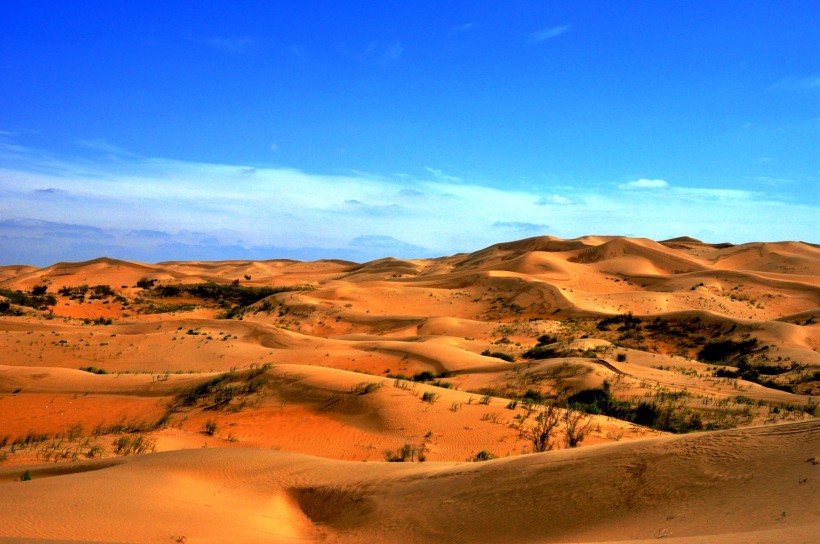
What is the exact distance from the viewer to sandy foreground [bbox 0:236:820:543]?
6.03m

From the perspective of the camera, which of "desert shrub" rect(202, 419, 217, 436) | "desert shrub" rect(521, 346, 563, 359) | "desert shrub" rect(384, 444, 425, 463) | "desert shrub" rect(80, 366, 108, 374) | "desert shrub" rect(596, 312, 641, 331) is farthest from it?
"desert shrub" rect(596, 312, 641, 331)

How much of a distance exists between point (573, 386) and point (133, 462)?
1286cm

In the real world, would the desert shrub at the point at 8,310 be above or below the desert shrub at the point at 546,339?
above

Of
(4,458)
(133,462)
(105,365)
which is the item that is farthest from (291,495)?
(105,365)

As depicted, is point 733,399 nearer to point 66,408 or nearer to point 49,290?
point 66,408

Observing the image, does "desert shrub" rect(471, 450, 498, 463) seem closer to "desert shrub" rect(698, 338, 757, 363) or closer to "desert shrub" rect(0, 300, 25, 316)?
"desert shrub" rect(698, 338, 757, 363)

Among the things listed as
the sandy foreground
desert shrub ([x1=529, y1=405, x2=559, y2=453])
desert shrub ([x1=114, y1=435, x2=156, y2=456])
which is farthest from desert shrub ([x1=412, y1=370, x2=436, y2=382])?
desert shrub ([x1=114, y1=435, x2=156, y2=456])

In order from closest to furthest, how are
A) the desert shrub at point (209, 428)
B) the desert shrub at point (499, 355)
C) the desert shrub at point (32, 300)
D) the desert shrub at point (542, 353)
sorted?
the desert shrub at point (209, 428) → the desert shrub at point (542, 353) → the desert shrub at point (499, 355) → the desert shrub at point (32, 300)

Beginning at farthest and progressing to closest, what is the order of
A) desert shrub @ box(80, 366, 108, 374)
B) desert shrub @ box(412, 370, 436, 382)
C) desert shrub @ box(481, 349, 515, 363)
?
desert shrub @ box(481, 349, 515, 363) → desert shrub @ box(412, 370, 436, 382) → desert shrub @ box(80, 366, 108, 374)

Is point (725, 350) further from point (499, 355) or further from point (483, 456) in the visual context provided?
point (483, 456)

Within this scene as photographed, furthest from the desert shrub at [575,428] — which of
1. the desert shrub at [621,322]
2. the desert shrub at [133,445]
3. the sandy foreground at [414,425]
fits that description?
the desert shrub at [621,322]

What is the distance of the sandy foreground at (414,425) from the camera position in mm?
6031

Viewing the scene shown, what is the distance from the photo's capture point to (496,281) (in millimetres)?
47625

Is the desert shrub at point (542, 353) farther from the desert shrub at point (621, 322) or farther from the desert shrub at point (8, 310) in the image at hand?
the desert shrub at point (8, 310)
